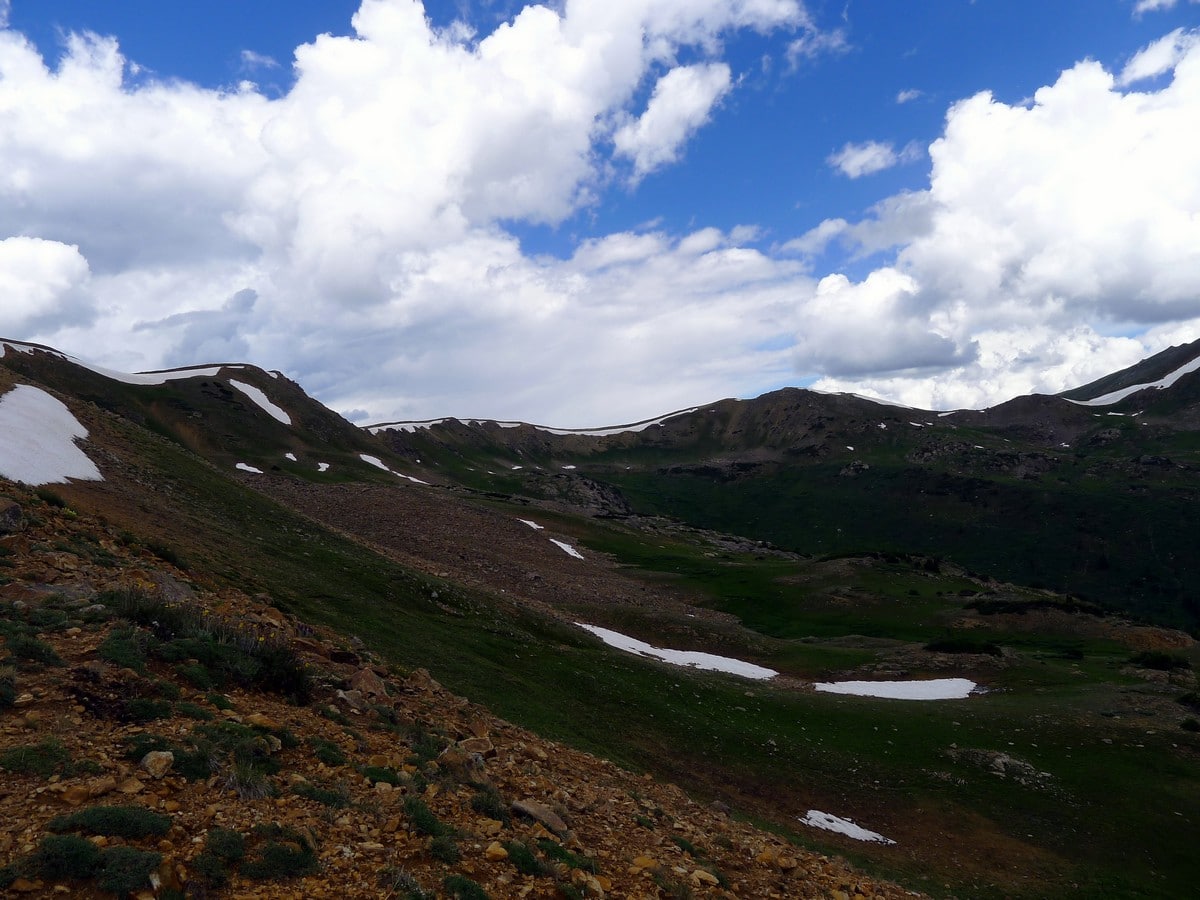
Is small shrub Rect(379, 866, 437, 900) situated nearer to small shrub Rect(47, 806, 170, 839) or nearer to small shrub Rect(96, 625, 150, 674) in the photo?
small shrub Rect(47, 806, 170, 839)

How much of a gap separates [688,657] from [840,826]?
24.0 m

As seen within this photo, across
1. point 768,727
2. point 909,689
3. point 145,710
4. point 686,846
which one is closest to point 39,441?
point 145,710

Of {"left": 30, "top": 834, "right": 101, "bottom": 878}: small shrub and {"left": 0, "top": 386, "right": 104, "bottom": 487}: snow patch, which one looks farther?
{"left": 0, "top": 386, "right": 104, "bottom": 487}: snow patch

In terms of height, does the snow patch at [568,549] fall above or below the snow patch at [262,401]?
below

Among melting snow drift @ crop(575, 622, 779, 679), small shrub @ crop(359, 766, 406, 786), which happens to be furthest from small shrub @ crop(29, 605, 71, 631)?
melting snow drift @ crop(575, 622, 779, 679)

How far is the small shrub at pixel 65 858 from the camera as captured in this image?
633 cm

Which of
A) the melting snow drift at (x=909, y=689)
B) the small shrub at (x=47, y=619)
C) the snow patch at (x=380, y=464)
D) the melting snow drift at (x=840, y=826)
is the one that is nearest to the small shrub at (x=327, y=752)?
the small shrub at (x=47, y=619)

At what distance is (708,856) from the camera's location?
12.5 m

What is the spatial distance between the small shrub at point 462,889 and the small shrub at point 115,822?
324 cm

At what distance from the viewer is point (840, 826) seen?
21.8 meters

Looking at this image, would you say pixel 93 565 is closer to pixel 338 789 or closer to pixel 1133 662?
pixel 338 789

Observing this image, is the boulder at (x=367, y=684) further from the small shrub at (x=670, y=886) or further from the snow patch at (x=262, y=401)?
the snow patch at (x=262, y=401)

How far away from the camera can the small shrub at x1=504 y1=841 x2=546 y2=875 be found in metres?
9.12

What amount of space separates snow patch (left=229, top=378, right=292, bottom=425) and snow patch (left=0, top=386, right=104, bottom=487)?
63.9 m
